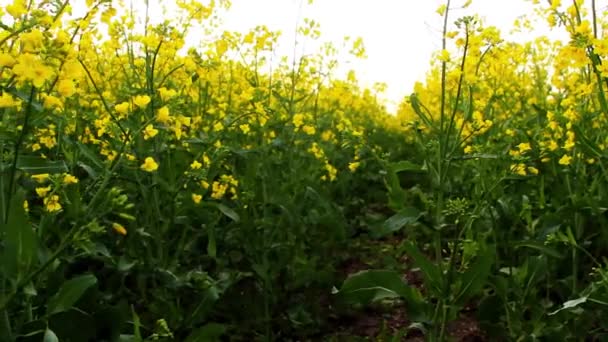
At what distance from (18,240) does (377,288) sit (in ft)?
4.28

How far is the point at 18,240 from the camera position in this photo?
5.90 feet

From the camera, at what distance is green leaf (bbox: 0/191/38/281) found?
179 centimetres

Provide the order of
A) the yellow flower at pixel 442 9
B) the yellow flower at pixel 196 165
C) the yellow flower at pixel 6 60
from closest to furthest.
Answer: the yellow flower at pixel 6 60, the yellow flower at pixel 442 9, the yellow flower at pixel 196 165

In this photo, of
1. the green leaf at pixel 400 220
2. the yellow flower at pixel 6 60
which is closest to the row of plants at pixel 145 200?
the yellow flower at pixel 6 60

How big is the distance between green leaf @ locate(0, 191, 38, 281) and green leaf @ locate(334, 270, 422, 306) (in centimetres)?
116

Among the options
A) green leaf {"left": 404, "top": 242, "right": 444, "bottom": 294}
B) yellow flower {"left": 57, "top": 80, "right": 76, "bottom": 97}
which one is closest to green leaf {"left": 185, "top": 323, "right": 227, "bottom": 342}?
green leaf {"left": 404, "top": 242, "right": 444, "bottom": 294}

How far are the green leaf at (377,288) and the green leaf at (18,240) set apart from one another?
45.7 inches

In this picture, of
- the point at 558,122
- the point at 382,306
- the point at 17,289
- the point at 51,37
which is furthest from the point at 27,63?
the point at 382,306

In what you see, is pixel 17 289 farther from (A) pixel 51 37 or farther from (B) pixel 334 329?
(B) pixel 334 329

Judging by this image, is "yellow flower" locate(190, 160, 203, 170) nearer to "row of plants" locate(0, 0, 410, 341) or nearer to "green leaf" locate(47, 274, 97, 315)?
"row of plants" locate(0, 0, 410, 341)

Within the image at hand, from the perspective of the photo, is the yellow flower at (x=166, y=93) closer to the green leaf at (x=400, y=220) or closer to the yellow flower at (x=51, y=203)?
the yellow flower at (x=51, y=203)

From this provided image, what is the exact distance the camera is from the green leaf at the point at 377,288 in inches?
Answer: 101

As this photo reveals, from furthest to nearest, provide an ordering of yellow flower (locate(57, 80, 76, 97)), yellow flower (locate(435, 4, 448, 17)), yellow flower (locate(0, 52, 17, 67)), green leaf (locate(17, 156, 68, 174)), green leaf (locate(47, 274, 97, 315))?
yellow flower (locate(435, 4, 448, 17)) < green leaf (locate(17, 156, 68, 174)) < green leaf (locate(47, 274, 97, 315)) < yellow flower (locate(57, 80, 76, 97)) < yellow flower (locate(0, 52, 17, 67))

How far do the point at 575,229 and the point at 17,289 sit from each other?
2406 mm
